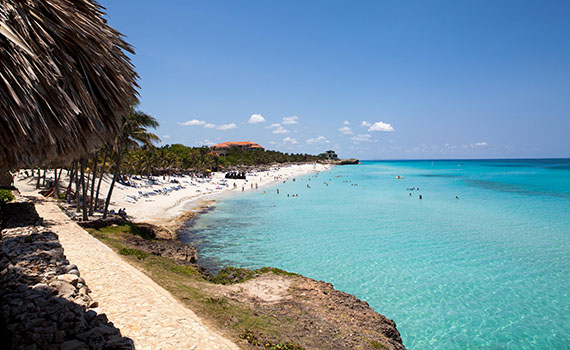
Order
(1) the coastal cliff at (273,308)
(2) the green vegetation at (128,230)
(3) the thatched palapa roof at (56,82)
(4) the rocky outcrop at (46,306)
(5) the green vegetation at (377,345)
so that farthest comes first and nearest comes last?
(2) the green vegetation at (128,230) < (5) the green vegetation at (377,345) < (1) the coastal cliff at (273,308) < (4) the rocky outcrop at (46,306) < (3) the thatched palapa roof at (56,82)

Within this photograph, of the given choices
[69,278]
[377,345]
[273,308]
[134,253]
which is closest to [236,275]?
[273,308]

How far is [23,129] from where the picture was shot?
11.9 ft

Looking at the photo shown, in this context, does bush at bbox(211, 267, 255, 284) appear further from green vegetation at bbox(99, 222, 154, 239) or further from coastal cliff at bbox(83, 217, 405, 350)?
green vegetation at bbox(99, 222, 154, 239)

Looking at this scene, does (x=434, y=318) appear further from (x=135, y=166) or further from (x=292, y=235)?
(x=135, y=166)

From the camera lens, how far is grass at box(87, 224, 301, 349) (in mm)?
8023

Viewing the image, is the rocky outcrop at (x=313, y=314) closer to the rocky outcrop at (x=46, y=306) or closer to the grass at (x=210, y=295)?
the grass at (x=210, y=295)

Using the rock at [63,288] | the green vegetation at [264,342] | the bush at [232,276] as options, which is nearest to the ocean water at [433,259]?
the bush at [232,276]

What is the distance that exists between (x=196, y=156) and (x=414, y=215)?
6304cm

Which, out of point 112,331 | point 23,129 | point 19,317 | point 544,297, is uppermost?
point 23,129

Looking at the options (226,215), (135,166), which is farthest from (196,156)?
(226,215)

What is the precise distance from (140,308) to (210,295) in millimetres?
3083

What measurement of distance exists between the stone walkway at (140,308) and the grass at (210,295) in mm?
612

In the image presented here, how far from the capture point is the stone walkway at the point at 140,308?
20.4 ft

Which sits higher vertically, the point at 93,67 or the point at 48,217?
the point at 93,67
